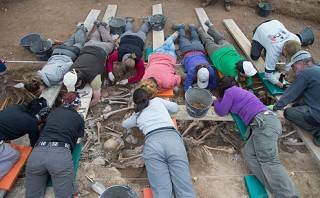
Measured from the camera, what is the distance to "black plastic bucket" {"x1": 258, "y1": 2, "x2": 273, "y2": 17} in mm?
9266

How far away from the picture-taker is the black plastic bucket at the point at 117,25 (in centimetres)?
798

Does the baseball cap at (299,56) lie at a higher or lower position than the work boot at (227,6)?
higher

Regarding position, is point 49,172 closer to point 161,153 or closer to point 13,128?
point 13,128

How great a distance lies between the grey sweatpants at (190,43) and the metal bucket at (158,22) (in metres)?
0.58

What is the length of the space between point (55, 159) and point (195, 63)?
3.98 m

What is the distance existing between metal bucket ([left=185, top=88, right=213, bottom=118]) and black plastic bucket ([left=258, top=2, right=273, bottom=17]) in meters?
5.81

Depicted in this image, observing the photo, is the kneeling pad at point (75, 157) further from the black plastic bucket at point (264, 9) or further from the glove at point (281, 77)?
the black plastic bucket at point (264, 9)

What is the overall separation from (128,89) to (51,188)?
3.01m

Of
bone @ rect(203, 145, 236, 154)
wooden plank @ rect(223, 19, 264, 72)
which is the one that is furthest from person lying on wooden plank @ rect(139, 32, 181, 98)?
wooden plank @ rect(223, 19, 264, 72)

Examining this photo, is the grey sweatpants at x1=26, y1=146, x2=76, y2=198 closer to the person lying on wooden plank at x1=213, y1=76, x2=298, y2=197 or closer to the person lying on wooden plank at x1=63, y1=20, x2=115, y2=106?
the person lying on wooden plank at x1=63, y1=20, x2=115, y2=106

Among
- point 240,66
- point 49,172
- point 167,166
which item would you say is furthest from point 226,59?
point 49,172

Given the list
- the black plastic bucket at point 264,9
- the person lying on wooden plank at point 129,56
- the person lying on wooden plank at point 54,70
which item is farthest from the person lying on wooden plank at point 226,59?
the person lying on wooden plank at point 54,70

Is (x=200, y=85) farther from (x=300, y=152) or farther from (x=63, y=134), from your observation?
(x=63, y=134)

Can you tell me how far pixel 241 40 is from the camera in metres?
8.03
